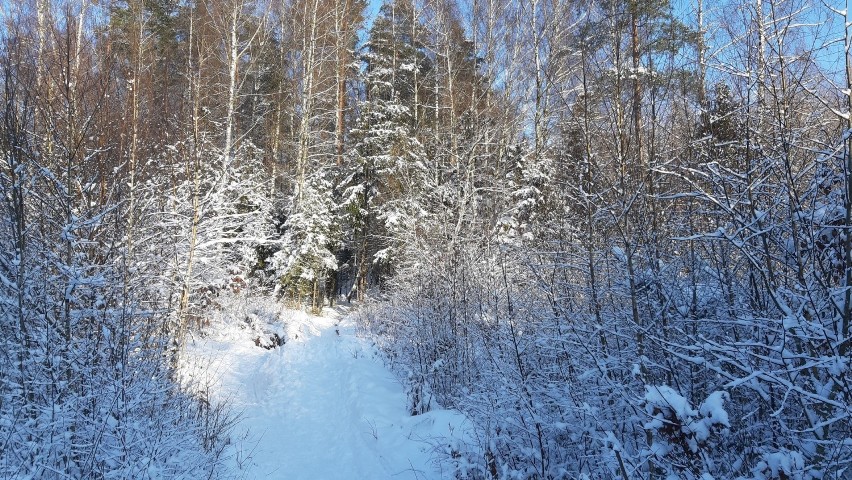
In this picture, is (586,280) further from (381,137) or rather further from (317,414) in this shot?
(381,137)

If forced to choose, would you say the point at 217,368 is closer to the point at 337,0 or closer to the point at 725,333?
the point at 725,333

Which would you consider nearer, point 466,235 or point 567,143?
point 567,143

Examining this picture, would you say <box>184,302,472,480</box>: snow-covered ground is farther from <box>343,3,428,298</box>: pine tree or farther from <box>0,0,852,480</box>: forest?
<box>343,3,428,298</box>: pine tree

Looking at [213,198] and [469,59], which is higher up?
[469,59]

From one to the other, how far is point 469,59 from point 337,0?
20.2 ft

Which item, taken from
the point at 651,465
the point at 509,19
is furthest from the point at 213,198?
the point at 509,19

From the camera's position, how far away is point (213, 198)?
8453 millimetres

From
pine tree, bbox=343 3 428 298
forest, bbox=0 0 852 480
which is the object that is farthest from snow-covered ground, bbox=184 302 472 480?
pine tree, bbox=343 3 428 298

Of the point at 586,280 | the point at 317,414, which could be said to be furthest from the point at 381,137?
the point at 586,280

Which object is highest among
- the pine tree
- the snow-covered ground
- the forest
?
the pine tree

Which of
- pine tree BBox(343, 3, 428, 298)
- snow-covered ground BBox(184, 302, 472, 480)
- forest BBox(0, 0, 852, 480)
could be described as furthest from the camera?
pine tree BBox(343, 3, 428, 298)

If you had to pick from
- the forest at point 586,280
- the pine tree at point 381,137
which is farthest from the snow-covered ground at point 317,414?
the pine tree at point 381,137

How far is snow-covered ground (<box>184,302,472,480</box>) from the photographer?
17.1 feet

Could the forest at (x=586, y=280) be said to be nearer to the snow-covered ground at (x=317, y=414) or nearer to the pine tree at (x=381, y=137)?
the snow-covered ground at (x=317, y=414)
